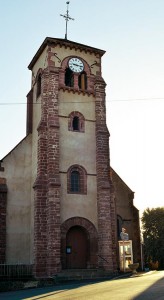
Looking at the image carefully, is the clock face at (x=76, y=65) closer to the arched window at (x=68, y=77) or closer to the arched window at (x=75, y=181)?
the arched window at (x=68, y=77)

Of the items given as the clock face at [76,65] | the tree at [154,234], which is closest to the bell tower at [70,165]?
the clock face at [76,65]

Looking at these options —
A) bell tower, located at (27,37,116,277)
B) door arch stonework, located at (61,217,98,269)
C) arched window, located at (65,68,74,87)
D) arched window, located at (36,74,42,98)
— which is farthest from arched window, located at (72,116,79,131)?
door arch stonework, located at (61,217,98,269)

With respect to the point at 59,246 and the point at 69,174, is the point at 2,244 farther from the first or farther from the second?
the point at 69,174

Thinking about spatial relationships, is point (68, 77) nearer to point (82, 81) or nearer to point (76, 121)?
point (82, 81)

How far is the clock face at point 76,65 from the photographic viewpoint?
28625 mm

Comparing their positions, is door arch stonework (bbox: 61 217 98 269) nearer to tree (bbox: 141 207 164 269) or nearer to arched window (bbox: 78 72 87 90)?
arched window (bbox: 78 72 87 90)

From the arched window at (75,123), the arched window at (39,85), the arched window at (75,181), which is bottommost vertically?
the arched window at (75,181)

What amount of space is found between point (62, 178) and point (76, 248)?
4.64m

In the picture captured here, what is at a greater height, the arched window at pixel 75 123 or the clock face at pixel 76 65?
the clock face at pixel 76 65

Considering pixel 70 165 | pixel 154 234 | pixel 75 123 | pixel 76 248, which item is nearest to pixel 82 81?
pixel 75 123

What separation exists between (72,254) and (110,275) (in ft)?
9.37

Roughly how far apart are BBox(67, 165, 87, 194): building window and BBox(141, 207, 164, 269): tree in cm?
2824

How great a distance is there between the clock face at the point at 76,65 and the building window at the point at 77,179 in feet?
24.2

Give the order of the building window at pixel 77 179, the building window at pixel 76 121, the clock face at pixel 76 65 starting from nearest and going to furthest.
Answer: the building window at pixel 77 179 < the building window at pixel 76 121 < the clock face at pixel 76 65
